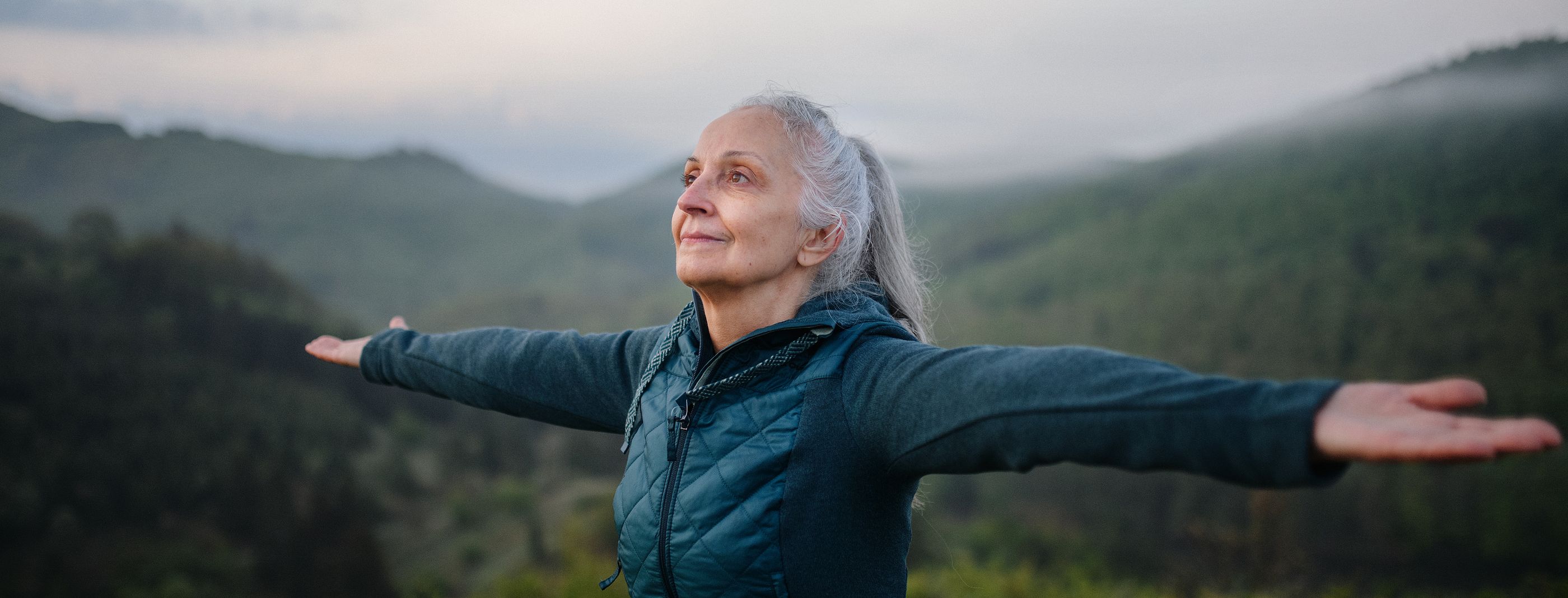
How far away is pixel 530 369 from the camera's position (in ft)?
7.21

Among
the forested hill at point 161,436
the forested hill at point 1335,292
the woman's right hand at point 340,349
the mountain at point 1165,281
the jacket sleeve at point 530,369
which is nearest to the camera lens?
the jacket sleeve at point 530,369

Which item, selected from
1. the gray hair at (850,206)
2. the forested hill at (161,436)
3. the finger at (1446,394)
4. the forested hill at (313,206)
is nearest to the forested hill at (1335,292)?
the gray hair at (850,206)

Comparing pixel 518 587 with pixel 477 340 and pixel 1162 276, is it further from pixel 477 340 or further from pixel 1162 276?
pixel 1162 276

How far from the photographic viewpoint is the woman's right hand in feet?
8.06

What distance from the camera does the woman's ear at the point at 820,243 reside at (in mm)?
1749

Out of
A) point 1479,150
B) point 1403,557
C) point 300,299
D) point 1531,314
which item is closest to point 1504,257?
point 1531,314

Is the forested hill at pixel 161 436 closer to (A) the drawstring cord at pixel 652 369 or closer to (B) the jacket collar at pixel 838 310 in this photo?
(A) the drawstring cord at pixel 652 369

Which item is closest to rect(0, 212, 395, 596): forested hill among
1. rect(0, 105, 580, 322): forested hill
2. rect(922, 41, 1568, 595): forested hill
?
rect(0, 105, 580, 322): forested hill

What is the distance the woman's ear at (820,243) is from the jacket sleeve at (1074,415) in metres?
0.35

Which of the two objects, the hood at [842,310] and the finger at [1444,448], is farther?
the hood at [842,310]

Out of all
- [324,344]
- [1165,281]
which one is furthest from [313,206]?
[324,344]

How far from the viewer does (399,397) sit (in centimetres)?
3142

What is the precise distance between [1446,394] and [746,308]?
1150 millimetres

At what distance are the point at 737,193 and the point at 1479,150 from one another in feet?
208
